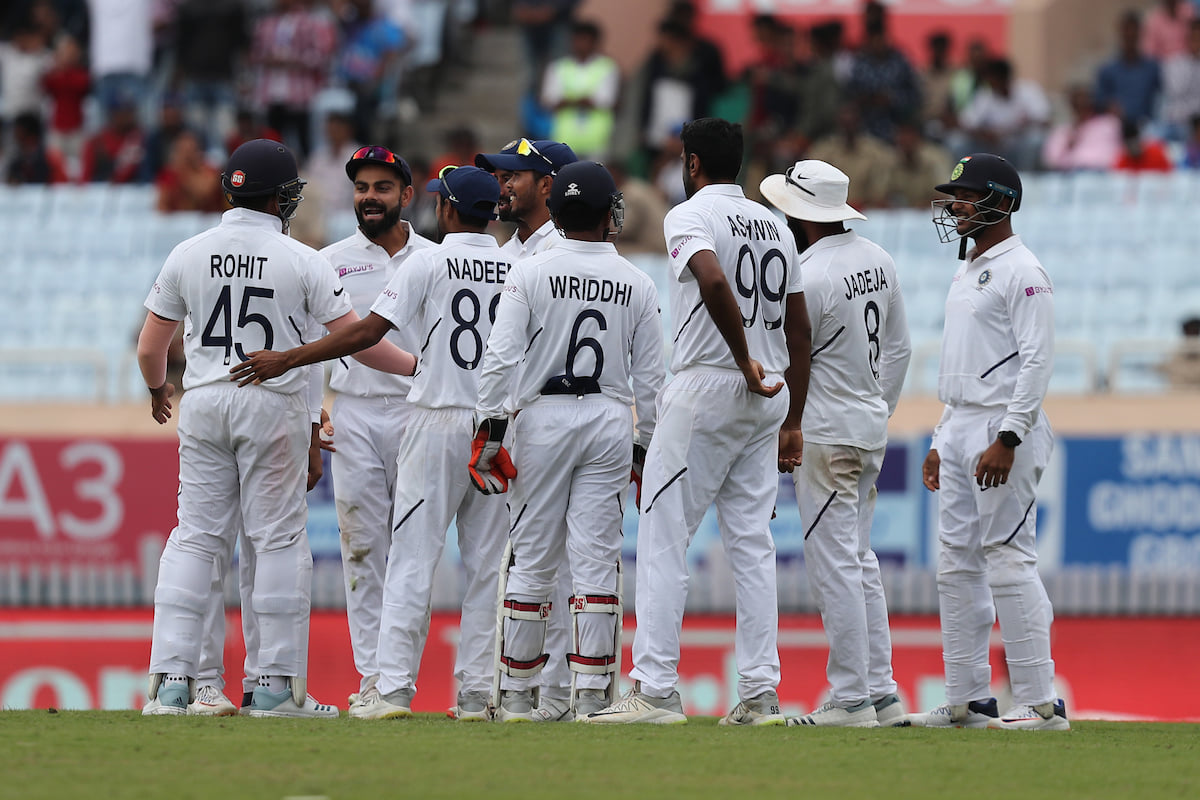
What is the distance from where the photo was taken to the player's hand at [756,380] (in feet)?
23.4

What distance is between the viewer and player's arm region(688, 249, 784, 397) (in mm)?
7000

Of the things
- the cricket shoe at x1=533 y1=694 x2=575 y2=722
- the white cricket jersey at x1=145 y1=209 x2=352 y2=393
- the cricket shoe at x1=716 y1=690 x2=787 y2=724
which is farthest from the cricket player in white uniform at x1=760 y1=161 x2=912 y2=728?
the white cricket jersey at x1=145 y1=209 x2=352 y2=393

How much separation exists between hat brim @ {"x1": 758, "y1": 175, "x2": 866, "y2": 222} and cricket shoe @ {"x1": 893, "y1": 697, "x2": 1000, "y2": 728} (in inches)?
83.5

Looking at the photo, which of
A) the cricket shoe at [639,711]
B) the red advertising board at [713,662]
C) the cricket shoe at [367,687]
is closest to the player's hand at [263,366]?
the cricket shoe at [367,687]

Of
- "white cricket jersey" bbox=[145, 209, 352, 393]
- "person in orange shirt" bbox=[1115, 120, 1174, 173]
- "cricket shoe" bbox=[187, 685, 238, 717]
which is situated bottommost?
"cricket shoe" bbox=[187, 685, 238, 717]

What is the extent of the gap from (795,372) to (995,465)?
882mm

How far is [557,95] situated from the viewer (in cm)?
1778

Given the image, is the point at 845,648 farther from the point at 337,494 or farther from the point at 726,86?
the point at 726,86

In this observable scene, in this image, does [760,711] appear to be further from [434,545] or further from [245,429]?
[245,429]

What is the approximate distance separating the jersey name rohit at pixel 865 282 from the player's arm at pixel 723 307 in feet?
2.26

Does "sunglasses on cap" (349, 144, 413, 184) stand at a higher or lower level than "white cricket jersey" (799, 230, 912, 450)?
higher

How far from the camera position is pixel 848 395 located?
7.64 metres

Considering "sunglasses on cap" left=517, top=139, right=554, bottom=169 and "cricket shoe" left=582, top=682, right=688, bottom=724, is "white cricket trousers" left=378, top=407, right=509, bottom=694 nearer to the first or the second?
"cricket shoe" left=582, top=682, right=688, bottom=724

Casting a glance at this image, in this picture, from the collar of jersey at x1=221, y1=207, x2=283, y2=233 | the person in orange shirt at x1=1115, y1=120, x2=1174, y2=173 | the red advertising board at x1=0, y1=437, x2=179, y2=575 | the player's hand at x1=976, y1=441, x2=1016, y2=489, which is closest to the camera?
the player's hand at x1=976, y1=441, x2=1016, y2=489
